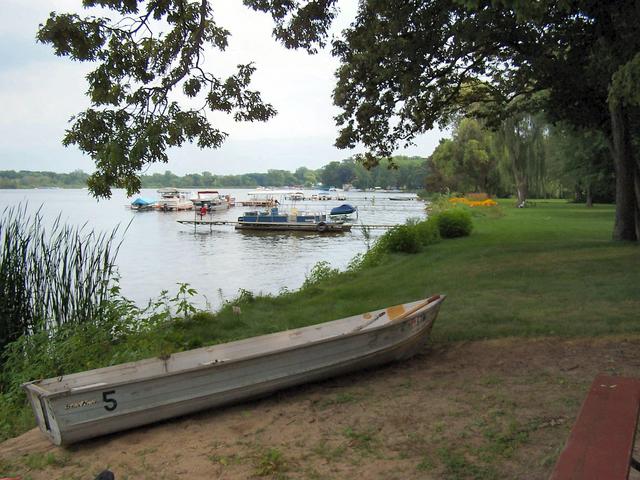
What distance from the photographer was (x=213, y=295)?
59.0 feet

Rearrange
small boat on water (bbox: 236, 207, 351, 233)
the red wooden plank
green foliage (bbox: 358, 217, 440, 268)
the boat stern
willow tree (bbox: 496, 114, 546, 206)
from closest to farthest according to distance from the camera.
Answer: the red wooden plank → the boat stern → green foliage (bbox: 358, 217, 440, 268) → willow tree (bbox: 496, 114, 546, 206) → small boat on water (bbox: 236, 207, 351, 233)

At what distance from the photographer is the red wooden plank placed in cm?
281

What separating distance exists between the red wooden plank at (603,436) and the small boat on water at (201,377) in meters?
2.88

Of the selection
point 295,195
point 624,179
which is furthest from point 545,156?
point 295,195

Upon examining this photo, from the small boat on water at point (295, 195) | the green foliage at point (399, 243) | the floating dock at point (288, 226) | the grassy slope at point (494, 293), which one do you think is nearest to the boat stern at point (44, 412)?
the grassy slope at point (494, 293)

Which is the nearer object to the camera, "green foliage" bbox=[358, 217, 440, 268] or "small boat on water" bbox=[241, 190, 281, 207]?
"green foliage" bbox=[358, 217, 440, 268]

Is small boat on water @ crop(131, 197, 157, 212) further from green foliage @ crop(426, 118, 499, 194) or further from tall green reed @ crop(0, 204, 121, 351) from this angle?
tall green reed @ crop(0, 204, 121, 351)

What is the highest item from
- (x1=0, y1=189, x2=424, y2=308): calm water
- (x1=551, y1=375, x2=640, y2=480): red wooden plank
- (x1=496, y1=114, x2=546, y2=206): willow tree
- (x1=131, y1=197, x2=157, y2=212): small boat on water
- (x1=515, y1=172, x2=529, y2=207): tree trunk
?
(x1=496, y1=114, x2=546, y2=206): willow tree

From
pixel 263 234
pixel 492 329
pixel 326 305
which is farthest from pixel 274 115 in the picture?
pixel 263 234

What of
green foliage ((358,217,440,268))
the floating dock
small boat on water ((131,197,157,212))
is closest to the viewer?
green foliage ((358,217,440,268))

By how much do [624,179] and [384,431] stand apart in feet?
48.0

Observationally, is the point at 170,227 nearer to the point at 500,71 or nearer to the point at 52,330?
the point at 500,71

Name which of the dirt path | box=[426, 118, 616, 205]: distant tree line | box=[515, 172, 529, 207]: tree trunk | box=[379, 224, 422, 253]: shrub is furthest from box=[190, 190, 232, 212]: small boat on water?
the dirt path

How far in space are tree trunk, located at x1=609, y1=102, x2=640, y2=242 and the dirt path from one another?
11.1 m
